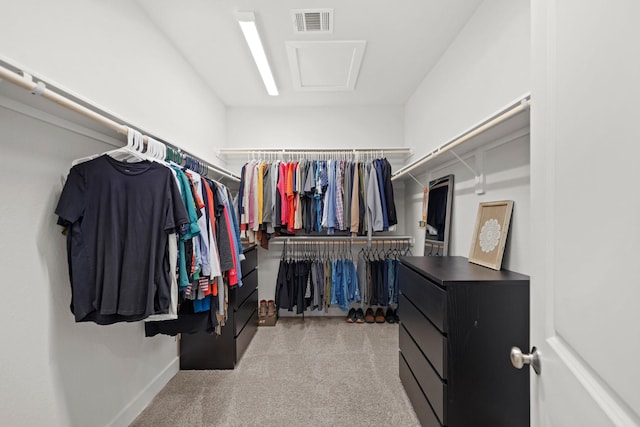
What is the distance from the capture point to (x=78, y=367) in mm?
1273

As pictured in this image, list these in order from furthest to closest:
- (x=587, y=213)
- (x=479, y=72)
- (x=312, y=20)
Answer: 1. (x=312, y=20)
2. (x=479, y=72)
3. (x=587, y=213)

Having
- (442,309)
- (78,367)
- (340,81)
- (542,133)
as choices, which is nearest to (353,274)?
(442,309)

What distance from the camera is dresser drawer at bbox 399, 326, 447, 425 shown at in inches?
48.0

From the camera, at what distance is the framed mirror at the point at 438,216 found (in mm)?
2084

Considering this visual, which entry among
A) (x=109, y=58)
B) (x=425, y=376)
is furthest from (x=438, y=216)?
(x=109, y=58)

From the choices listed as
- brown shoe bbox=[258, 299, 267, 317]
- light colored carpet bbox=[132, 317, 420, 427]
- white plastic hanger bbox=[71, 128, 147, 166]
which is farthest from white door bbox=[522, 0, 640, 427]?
brown shoe bbox=[258, 299, 267, 317]

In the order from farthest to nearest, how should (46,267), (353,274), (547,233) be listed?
(353,274)
(46,267)
(547,233)

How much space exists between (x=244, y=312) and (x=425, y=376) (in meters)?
1.62

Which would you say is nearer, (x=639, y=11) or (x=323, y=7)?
(x=639, y=11)

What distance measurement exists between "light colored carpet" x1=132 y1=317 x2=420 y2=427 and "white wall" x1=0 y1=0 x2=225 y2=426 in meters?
0.32

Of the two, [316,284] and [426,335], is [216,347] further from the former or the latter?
[426,335]

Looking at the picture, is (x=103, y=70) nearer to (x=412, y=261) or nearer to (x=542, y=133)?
(x=542, y=133)

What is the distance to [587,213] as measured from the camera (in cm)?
46

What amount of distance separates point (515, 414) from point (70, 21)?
2810 millimetres
